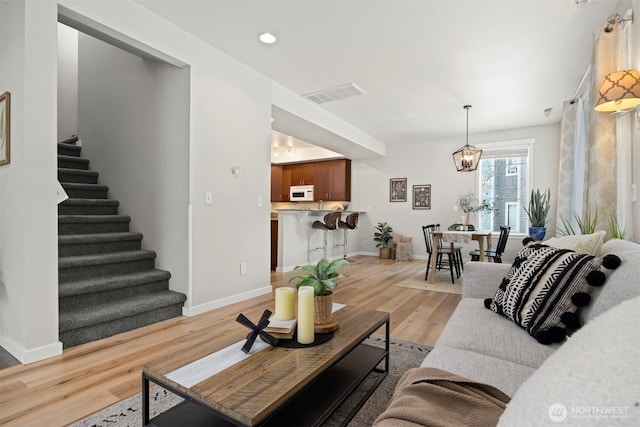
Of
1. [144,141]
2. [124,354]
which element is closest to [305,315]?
[124,354]

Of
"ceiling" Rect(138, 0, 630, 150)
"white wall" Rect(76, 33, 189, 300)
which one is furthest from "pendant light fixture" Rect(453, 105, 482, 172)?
"white wall" Rect(76, 33, 189, 300)

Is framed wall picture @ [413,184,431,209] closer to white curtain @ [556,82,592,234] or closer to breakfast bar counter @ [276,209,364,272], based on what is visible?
breakfast bar counter @ [276,209,364,272]

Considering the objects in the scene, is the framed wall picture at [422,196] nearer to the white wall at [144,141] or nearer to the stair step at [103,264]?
the white wall at [144,141]

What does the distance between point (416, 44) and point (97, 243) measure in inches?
144

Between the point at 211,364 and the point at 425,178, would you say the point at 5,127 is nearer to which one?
the point at 211,364

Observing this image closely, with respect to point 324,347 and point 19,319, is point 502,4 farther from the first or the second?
point 19,319

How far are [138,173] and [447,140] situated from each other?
5763mm

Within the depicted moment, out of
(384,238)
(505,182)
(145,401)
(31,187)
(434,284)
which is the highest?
(505,182)

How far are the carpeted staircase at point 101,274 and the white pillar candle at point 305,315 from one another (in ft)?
6.45

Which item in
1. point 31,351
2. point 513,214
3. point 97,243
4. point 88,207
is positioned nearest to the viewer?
point 31,351

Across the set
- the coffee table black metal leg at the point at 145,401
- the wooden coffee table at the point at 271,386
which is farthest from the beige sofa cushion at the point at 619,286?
the coffee table black metal leg at the point at 145,401

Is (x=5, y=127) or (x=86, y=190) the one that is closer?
(x=5, y=127)

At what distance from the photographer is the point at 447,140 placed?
22.3 ft

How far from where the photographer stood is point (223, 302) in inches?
132
